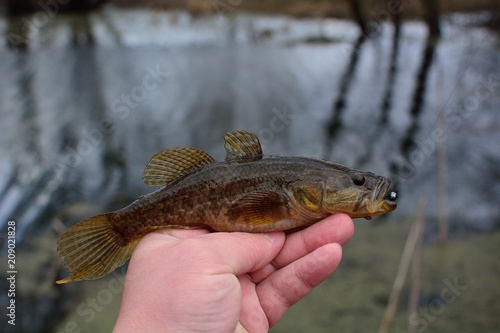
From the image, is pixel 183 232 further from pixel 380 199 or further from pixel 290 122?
pixel 290 122

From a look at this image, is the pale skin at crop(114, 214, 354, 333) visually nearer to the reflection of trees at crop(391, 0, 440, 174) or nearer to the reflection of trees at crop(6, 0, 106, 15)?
the reflection of trees at crop(391, 0, 440, 174)

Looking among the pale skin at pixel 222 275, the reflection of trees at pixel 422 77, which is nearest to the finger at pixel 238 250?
the pale skin at pixel 222 275

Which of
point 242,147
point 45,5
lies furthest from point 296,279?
point 45,5

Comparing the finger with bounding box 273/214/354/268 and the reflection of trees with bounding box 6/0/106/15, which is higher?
the reflection of trees with bounding box 6/0/106/15

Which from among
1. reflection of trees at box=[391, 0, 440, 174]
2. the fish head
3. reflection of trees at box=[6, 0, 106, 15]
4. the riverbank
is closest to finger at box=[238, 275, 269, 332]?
the fish head

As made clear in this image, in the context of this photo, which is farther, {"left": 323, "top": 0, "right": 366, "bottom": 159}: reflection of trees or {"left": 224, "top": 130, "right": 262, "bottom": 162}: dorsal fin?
{"left": 323, "top": 0, "right": 366, "bottom": 159}: reflection of trees

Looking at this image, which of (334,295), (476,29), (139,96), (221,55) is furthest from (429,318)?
(476,29)

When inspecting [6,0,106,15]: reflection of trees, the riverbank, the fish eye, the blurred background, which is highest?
the riverbank

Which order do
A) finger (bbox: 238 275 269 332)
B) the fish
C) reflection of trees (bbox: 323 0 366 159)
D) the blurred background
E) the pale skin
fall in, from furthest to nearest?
reflection of trees (bbox: 323 0 366 159), the blurred background, finger (bbox: 238 275 269 332), the fish, the pale skin
